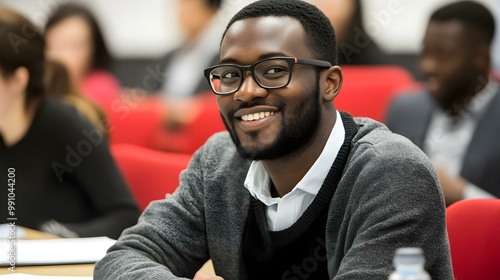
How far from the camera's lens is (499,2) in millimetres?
4320

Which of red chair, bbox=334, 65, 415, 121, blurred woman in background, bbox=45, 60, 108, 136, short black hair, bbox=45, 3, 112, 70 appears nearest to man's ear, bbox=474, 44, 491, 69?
red chair, bbox=334, 65, 415, 121

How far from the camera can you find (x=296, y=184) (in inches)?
65.4

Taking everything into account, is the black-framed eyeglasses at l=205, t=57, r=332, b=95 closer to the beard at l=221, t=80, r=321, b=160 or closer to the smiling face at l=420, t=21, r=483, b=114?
the beard at l=221, t=80, r=321, b=160

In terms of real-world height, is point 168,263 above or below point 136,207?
above

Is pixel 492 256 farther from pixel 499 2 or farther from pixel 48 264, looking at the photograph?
pixel 499 2

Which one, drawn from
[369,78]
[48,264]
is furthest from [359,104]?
[48,264]

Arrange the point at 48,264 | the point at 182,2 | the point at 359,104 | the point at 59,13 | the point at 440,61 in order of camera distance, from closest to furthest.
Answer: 1. the point at 48,264
2. the point at 440,61
3. the point at 359,104
4. the point at 59,13
5. the point at 182,2

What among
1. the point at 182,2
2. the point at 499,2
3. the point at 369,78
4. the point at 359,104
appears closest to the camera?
the point at 359,104

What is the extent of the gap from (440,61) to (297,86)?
69.0 inches

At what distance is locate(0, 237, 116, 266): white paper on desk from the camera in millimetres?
1995

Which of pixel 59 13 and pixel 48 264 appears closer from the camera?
pixel 48 264

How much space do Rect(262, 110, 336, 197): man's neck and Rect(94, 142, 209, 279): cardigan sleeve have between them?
0.79 feet

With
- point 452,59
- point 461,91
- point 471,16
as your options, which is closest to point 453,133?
point 461,91

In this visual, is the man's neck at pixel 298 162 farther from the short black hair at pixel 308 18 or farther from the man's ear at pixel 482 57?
the man's ear at pixel 482 57
